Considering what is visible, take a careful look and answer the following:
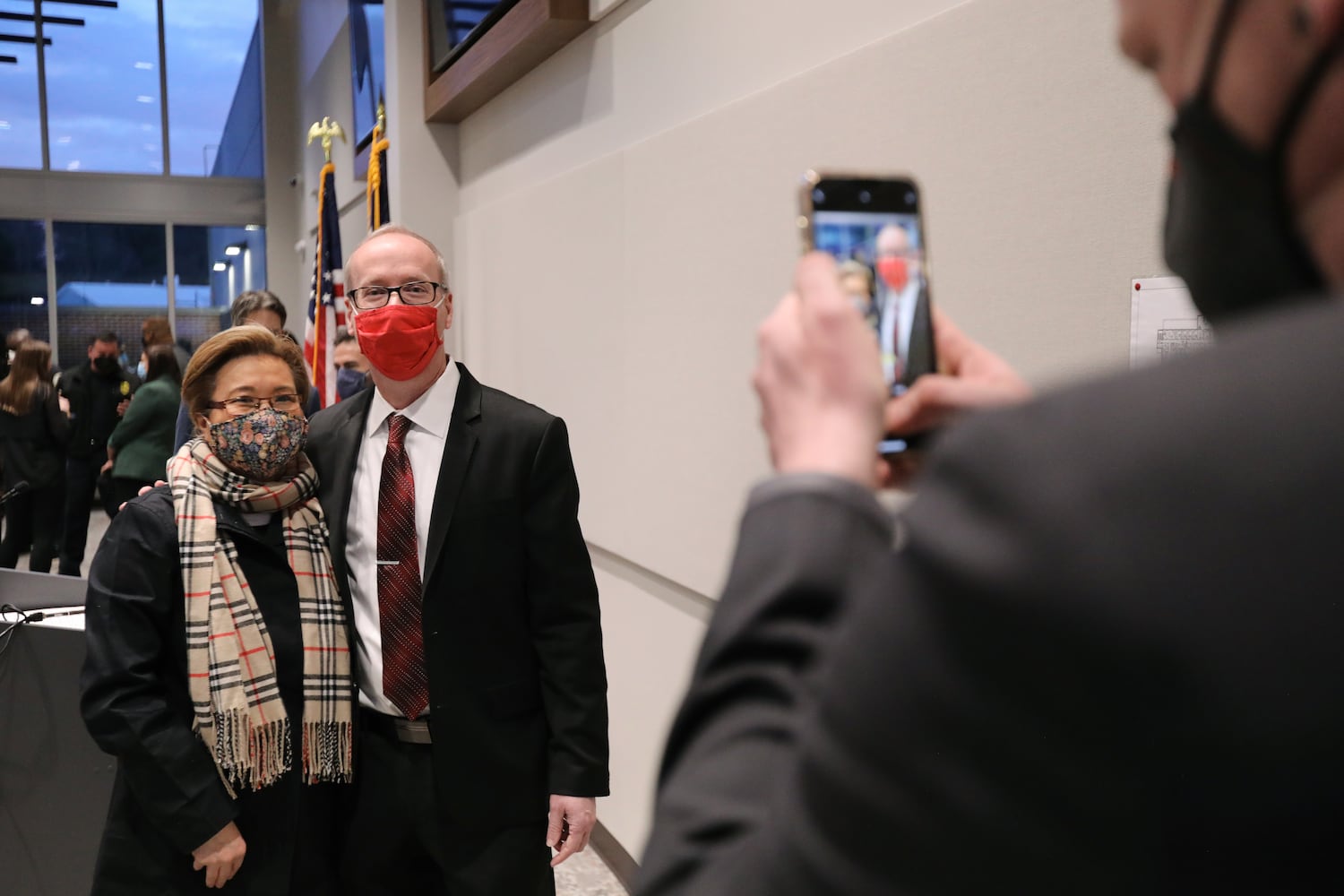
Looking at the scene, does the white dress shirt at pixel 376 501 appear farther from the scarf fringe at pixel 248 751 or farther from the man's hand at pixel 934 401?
the man's hand at pixel 934 401

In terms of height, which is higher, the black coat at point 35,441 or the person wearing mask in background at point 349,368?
the person wearing mask in background at point 349,368

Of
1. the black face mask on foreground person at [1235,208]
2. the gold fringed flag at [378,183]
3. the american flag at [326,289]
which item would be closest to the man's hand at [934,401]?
the black face mask on foreground person at [1235,208]

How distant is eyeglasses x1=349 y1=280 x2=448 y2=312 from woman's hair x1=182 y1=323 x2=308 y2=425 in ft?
0.69

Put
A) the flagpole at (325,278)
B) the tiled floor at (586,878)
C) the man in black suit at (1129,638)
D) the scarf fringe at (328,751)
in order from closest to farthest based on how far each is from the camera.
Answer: the man in black suit at (1129,638) < the scarf fringe at (328,751) < the tiled floor at (586,878) < the flagpole at (325,278)

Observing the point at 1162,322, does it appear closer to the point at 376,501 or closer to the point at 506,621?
the point at 506,621

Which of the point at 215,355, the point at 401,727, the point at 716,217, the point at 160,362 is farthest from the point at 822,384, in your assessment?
the point at 160,362

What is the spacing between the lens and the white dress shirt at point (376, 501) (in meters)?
2.17

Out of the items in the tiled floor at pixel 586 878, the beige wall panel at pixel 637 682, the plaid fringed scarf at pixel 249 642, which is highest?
the plaid fringed scarf at pixel 249 642

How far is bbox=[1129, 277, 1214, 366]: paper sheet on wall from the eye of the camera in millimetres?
1530

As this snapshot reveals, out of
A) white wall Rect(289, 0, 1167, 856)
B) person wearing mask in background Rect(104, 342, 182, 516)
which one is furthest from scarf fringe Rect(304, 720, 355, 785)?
person wearing mask in background Rect(104, 342, 182, 516)

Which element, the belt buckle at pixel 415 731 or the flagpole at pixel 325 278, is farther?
the flagpole at pixel 325 278

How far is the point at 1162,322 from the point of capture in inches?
61.7

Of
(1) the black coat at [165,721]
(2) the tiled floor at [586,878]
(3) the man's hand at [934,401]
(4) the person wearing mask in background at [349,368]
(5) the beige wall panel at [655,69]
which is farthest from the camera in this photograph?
(4) the person wearing mask in background at [349,368]

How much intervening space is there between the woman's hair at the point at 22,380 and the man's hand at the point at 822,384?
7.74 metres
